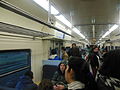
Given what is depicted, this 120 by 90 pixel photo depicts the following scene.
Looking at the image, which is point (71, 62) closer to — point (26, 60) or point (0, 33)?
point (0, 33)

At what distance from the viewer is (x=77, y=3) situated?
2609 millimetres

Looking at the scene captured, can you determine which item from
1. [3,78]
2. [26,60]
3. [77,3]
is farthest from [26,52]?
[77,3]

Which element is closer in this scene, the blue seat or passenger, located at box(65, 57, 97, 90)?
passenger, located at box(65, 57, 97, 90)

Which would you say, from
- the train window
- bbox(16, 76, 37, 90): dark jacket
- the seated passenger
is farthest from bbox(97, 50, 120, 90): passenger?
the seated passenger

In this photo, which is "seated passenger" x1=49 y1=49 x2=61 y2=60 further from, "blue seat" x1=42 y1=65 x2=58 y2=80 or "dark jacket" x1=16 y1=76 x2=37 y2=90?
"dark jacket" x1=16 y1=76 x2=37 y2=90

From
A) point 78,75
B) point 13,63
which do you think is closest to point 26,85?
point 13,63

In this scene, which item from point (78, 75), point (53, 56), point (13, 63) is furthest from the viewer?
point (53, 56)

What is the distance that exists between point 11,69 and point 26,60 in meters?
0.58

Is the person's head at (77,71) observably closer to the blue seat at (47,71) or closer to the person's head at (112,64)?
the person's head at (112,64)

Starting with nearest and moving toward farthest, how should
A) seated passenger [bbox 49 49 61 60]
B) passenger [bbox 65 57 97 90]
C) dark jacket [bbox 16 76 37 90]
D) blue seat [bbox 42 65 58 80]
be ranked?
passenger [bbox 65 57 97 90] < dark jacket [bbox 16 76 37 90] < blue seat [bbox 42 65 58 80] < seated passenger [bbox 49 49 61 60]

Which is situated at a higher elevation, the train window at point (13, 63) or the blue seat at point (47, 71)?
the train window at point (13, 63)

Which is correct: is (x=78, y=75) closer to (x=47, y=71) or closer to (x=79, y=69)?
(x=79, y=69)

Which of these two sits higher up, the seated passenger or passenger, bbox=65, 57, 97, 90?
passenger, bbox=65, 57, 97, 90

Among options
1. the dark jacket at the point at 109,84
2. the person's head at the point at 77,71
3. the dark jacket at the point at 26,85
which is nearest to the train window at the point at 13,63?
the dark jacket at the point at 26,85
